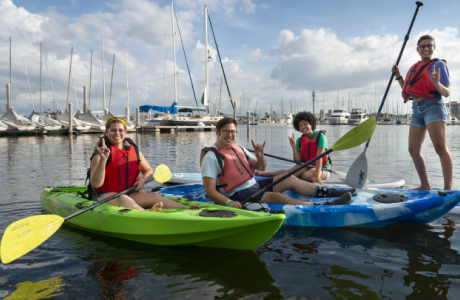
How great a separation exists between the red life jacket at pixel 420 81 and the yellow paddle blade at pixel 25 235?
4.37 meters

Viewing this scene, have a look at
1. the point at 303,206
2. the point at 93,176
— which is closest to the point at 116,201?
the point at 93,176

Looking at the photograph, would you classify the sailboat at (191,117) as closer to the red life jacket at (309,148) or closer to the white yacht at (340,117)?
the red life jacket at (309,148)

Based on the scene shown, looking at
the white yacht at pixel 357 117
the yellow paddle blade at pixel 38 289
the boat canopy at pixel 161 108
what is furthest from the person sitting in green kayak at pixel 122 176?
the white yacht at pixel 357 117

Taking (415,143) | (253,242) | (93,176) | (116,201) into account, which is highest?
(415,143)

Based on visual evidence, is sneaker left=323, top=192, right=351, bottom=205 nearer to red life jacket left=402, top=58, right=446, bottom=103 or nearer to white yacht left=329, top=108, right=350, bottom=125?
red life jacket left=402, top=58, right=446, bottom=103

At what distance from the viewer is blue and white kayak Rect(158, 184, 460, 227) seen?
3.32 m

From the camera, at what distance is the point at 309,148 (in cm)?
489

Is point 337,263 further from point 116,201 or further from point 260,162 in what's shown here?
point 116,201

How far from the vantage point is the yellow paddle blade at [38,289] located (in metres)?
2.34

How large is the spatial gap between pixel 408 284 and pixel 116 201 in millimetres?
2950

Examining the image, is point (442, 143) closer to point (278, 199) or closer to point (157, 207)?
point (278, 199)

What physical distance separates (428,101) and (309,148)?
1709mm

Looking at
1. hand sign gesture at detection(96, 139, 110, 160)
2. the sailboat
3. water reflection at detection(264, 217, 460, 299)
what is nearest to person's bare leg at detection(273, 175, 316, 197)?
water reflection at detection(264, 217, 460, 299)

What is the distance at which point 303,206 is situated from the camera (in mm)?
3578
